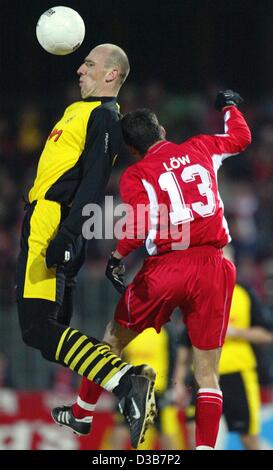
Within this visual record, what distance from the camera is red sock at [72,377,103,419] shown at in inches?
313

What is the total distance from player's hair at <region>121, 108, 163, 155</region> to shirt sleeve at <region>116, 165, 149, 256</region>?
10.0 inches

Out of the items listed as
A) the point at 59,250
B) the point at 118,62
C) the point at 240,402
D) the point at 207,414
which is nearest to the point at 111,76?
the point at 118,62

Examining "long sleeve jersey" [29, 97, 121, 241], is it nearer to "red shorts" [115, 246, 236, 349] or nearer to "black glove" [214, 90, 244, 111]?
"red shorts" [115, 246, 236, 349]

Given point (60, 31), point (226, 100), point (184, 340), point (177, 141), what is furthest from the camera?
point (177, 141)

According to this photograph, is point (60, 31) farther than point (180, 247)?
Yes

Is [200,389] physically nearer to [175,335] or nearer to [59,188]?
[59,188]

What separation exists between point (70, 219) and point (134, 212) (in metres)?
0.43

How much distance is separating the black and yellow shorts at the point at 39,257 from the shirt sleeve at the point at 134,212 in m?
0.40

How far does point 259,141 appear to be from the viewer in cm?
1550

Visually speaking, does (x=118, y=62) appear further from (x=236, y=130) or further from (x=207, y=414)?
(x=207, y=414)

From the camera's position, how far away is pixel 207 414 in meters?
7.64

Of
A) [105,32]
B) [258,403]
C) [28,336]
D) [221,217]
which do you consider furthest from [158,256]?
[105,32]

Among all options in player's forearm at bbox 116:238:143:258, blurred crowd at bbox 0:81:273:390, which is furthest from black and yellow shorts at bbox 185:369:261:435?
player's forearm at bbox 116:238:143:258

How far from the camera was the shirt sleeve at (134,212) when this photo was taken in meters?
7.44
